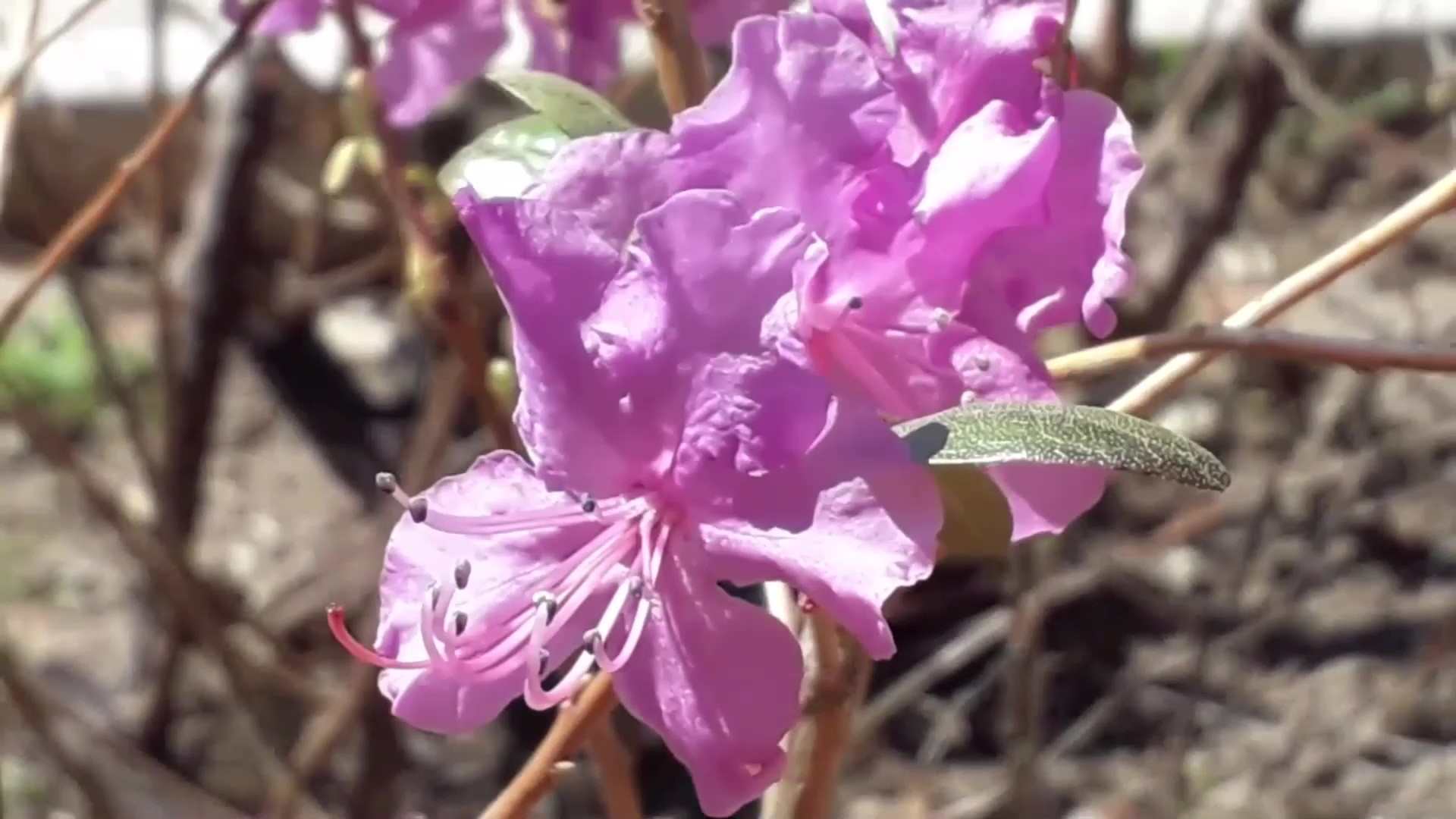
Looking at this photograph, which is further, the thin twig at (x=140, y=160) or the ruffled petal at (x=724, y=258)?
the thin twig at (x=140, y=160)

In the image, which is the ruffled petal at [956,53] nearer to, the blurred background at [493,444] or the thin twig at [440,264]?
the thin twig at [440,264]

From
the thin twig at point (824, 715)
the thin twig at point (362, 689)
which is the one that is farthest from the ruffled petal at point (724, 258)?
the thin twig at point (362, 689)

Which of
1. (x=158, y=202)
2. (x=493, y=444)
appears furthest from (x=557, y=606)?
(x=158, y=202)

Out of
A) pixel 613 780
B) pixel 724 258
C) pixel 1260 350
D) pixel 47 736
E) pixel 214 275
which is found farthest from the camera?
pixel 214 275

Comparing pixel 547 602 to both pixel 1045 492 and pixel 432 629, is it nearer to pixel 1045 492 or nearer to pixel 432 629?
pixel 432 629

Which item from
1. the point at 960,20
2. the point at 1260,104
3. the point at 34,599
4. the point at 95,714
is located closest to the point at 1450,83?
the point at 1260,104

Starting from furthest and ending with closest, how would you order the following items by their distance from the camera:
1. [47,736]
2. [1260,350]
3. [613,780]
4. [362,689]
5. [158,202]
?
[158,202] → [362,689] → [47,736] → [613,780] → [1260,350]

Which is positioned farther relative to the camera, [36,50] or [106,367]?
[106,367]
